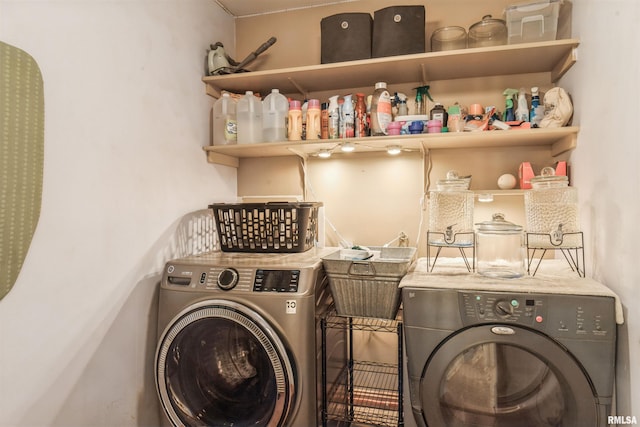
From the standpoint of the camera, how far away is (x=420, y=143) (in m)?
2.02

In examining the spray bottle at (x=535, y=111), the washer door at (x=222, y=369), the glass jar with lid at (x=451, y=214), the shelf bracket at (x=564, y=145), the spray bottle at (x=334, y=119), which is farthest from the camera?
the spray bottle at (x=334, y=119)

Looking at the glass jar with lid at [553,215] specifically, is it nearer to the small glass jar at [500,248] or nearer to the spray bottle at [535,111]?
the small glass jar at [500,248]

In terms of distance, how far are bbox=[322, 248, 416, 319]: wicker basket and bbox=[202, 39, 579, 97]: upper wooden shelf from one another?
Answer: 1.05 m

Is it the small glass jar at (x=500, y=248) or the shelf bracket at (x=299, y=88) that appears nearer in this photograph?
the small glass jar at (x=500, y=248)

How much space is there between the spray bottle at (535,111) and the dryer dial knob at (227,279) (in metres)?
1.63

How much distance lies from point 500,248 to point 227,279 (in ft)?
3.95

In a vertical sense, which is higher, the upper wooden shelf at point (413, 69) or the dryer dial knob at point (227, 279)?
the upper wooden shelf at point (413, 69)

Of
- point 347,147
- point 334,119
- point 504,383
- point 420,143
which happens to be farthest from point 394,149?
point 504,383

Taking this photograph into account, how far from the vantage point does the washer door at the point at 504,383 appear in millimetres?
1263

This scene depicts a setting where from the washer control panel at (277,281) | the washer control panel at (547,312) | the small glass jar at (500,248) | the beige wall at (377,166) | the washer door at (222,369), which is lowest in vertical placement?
the washer door at (222,369)

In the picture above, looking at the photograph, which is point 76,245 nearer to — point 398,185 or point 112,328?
point 112,328

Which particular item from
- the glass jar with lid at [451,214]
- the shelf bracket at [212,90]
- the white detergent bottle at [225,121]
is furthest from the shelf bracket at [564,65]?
the shelf bracket at [212,90]

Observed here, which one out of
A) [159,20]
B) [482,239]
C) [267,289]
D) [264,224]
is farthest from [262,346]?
[159,20]

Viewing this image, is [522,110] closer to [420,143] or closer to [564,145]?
[564,145]
